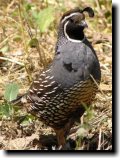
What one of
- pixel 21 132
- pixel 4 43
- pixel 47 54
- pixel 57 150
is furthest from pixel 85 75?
pixel 4 43

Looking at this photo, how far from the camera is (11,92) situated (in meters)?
4.71

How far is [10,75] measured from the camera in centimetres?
574

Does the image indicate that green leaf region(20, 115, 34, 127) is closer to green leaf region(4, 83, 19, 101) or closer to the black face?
green leaf region(4, 83, 19, 101)

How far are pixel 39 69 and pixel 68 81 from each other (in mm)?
1644

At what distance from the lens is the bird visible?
4121 millimetres

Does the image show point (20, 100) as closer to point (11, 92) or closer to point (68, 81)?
point (11, 92)

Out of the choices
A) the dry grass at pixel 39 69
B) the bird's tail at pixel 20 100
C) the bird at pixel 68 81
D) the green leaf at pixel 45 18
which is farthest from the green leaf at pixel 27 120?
the green leaf at pixel 45 18

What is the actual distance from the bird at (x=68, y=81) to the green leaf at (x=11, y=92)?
242mm

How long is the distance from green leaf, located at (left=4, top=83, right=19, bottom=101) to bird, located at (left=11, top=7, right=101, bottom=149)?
0.24 metres

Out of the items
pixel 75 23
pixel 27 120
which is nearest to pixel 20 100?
pixel 27 120

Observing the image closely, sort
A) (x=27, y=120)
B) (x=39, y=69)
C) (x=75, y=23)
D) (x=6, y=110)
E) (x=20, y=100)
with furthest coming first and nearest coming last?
(x=39, y=69) → (x=20, y=100) → (x=27, y=120) → (x=6, y=110) → (x=75, y=23)

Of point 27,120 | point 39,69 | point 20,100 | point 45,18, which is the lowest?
point 27,120

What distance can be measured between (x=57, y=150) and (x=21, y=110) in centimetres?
98

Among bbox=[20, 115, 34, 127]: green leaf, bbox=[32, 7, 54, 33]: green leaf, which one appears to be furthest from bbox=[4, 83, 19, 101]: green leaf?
bbox=[32, 7, 54, 33]: green leaf
